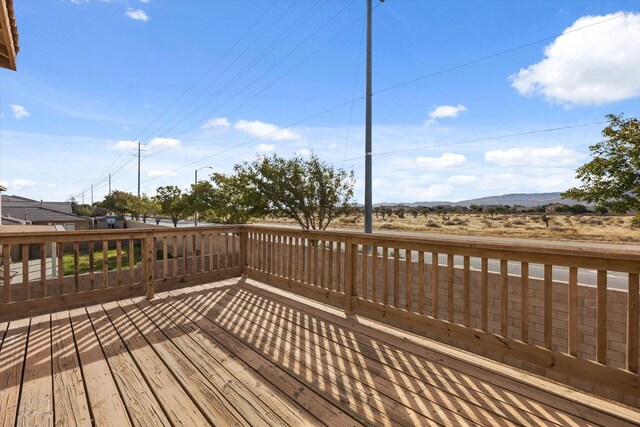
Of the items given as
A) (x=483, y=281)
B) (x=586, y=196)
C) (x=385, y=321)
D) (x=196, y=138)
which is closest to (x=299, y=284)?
(x=385, y=321)

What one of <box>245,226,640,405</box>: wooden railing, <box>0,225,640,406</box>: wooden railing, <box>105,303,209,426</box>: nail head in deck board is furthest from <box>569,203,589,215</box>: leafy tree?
<box>105,303,209,426</box>: nail head in deck board

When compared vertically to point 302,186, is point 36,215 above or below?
below

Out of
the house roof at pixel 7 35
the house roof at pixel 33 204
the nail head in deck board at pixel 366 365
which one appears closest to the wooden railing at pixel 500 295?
the nail head in deck board at pixel 366 365

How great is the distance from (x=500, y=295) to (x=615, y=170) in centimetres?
778

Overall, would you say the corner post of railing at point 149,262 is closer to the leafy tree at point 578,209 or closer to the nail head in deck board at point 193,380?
the nail head in deck board at point 193,380

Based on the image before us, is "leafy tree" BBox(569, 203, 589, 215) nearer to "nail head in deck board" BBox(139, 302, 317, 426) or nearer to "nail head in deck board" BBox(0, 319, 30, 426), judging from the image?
"nail head in deck board" BBox(139, 302, 317, 426)

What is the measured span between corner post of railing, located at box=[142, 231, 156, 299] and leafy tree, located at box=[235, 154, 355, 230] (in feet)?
28.9

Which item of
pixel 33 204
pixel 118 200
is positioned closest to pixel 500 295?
pixel 33 204

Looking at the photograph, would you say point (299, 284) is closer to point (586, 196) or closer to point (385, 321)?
point (385, 321)

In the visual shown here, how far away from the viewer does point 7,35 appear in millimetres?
3143

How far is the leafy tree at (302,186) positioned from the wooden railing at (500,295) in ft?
25.5

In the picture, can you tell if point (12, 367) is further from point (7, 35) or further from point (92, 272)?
point (7, 35)

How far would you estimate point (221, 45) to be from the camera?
18375mm

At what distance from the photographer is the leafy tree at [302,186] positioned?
1262 centimetres
